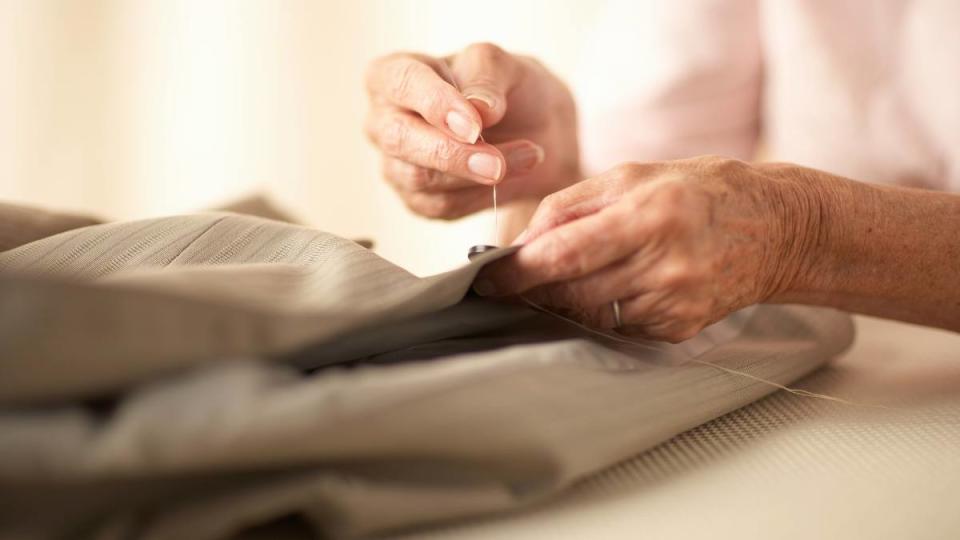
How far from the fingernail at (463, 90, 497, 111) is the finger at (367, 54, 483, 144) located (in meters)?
0.02

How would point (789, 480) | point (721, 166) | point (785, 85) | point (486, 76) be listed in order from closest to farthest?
point (789, 480), point (721, 166), point (486, 76), point (785, 85)

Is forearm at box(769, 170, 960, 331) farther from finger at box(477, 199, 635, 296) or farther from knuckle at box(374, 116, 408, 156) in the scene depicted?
knuckle at box(374, 116, 408, 156)

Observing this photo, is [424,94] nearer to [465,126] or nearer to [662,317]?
[465,126]

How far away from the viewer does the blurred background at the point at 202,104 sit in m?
1.93

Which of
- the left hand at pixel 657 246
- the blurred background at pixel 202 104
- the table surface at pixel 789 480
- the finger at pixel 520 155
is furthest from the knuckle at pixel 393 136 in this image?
the blurred background at pixel 202 104

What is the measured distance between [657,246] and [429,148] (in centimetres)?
31

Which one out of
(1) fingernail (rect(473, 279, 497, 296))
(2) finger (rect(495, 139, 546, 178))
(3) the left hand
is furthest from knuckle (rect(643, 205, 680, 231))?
(2) finger (rect(495, 139, 546, 178))

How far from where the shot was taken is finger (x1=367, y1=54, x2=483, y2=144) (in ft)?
2.47

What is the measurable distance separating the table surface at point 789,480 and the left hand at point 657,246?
0.10 m

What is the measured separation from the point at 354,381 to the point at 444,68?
1.76ft

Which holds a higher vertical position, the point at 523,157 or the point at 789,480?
the point at 523,157

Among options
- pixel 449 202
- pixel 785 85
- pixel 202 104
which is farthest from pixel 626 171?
pixel 202 104

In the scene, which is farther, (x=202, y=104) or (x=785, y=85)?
(x=202, y=104)

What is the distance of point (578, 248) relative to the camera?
0.54 m
